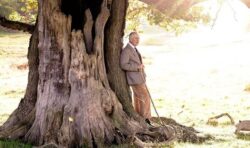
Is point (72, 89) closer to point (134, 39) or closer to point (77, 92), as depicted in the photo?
point (77, 92)

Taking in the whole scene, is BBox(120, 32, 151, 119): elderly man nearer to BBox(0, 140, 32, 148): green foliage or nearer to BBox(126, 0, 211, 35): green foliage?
BBox(0, 140, 32, 148): green foliage

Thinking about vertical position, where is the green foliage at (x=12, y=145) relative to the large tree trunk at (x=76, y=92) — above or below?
below

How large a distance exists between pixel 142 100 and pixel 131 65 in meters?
0.96

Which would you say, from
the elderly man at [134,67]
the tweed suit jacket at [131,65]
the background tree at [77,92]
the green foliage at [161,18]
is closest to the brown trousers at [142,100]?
the elderly man at [134,67]

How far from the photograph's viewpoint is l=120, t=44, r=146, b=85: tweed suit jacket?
12.7m

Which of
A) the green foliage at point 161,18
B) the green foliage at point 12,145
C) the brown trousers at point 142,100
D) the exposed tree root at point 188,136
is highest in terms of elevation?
the green foliage at point 161,18

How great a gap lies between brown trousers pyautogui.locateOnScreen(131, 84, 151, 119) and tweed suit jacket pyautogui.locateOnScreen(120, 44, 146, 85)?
0.23 m

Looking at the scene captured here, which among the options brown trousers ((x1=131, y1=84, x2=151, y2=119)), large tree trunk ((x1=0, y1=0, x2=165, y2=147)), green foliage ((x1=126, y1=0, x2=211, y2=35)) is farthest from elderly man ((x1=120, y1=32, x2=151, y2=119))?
green foliage ((x1=126, y1=0, x2=211, y2=35))

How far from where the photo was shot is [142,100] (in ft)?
43.1

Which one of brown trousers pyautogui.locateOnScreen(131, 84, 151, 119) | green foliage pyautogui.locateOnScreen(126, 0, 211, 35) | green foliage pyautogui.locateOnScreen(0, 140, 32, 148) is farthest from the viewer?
green foliage pyautogui.locateOnScreen(126, 0, 211, 35)

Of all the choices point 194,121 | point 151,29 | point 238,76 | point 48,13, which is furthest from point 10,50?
point 48,13

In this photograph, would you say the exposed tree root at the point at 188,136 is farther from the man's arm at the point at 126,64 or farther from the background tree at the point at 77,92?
the man's arm at the point at 126,64

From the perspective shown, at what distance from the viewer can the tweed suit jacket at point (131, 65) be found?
12664 mm

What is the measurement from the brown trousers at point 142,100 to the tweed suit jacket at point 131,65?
0.23 m
